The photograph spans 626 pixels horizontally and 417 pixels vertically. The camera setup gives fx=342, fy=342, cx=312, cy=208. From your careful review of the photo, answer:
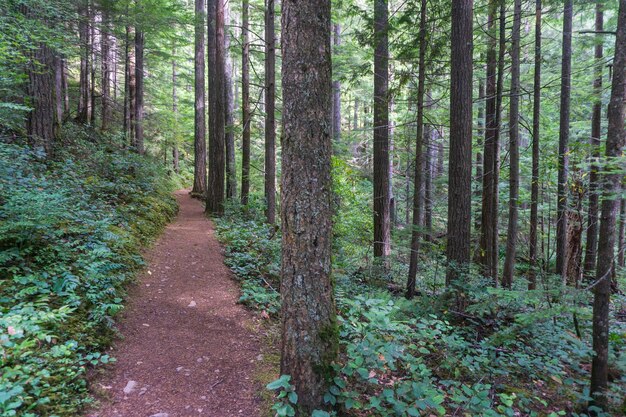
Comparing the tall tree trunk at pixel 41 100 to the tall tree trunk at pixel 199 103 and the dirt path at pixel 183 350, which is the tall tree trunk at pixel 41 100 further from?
the tall tree trunk at pixel 199 103

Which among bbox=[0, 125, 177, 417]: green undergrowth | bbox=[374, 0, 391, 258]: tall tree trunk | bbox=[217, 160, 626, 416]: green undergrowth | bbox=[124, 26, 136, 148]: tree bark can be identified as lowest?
bbox=[217, 160, 626, 416]: green undergrowth

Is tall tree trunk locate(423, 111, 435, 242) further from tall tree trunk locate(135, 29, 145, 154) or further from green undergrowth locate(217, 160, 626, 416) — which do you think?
tall tree trunk locate(135, 29, 145, 154)

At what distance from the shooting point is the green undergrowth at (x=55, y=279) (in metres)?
3.02

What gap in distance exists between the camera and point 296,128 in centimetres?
308

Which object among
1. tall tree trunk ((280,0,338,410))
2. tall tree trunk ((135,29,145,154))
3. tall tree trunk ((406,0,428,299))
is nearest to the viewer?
tall tree trunk ((280,0,338,410))

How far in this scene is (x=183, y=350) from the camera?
429cm

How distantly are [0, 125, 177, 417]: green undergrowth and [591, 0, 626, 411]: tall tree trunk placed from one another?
5435 millimetres

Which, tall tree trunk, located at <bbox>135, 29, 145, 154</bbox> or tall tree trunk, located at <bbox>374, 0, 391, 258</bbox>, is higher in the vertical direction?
tall tree trunk, located at <bbox>135, 29, 145, 154</bbox>

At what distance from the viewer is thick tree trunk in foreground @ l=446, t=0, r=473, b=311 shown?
6379 millimetres

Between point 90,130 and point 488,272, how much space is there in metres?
16.2

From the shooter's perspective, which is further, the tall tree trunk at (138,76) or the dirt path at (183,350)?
the tall tree trunk at (138,76)

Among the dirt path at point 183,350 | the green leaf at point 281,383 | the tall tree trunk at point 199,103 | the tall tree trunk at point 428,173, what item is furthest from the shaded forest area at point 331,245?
the tall tree trunk at point 199,103

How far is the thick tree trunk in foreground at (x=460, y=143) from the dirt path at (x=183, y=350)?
4.08 meters

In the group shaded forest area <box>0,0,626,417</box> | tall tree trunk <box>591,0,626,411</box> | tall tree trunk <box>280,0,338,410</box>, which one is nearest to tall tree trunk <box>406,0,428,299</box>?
shaded forest area <box>0,0,626,417</box>
